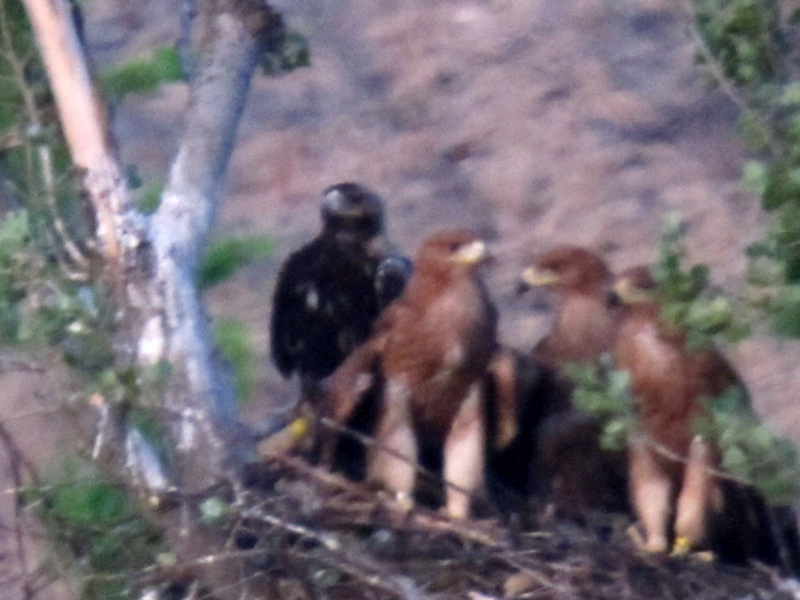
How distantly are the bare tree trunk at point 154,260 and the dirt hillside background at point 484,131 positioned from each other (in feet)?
11.8

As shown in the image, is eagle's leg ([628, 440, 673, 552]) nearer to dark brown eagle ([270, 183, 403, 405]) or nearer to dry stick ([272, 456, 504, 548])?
dry stick ([272, 456, 504, 548])

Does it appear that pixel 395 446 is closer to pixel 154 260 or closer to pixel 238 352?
pixel 238 352

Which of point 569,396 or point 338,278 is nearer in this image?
point 569,396

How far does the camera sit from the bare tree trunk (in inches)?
123

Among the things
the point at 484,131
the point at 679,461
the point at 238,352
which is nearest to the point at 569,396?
the point at 679,461

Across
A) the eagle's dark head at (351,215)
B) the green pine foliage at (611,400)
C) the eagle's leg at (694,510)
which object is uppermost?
the eagle's dark head at (351,215)

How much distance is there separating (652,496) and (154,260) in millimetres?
1302

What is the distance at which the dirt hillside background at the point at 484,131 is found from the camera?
292 inches

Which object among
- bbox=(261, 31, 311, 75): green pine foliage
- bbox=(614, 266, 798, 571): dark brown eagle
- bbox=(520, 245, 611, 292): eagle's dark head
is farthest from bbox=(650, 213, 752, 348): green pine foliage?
bbox=(261, 31, 311, 75): green pine foliage

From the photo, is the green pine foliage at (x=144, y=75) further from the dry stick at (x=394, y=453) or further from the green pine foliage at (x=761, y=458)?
the green pine foliage at (x=761, y=458)

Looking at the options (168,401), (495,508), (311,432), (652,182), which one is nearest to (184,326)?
(168,401)

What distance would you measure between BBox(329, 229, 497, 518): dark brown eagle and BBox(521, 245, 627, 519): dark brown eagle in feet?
0.73

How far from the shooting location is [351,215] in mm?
4324

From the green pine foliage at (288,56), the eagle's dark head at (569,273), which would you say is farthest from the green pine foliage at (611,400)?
the green pine foliage at (288,56)
